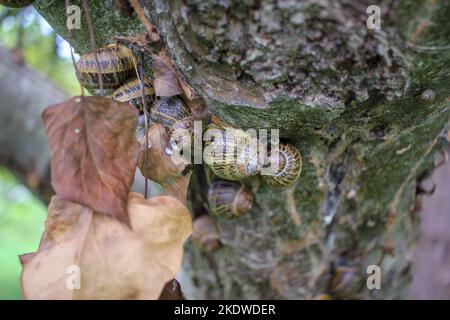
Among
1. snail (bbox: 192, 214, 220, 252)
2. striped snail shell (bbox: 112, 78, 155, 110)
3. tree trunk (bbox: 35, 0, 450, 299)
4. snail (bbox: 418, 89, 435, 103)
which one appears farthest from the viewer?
snail (bbox: 192, 214, 220, 252)

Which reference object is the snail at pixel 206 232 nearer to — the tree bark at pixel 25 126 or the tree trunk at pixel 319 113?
the tree trunk at pixel 319 113

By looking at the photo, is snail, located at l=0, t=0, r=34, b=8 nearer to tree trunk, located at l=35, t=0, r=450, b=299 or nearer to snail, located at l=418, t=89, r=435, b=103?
tree trunk, located at l=35, t=0, r=450, b=299

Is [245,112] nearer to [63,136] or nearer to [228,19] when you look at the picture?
[228,19]

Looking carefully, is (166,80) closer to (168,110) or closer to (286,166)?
(168,110)

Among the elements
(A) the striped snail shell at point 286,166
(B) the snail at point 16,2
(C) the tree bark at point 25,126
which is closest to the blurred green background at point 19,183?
(C) the tree bark at point 25,126

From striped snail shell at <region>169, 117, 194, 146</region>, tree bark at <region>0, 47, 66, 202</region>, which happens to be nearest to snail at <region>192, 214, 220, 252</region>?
striped snail shell at <region>169, 117, 194, 146</region>

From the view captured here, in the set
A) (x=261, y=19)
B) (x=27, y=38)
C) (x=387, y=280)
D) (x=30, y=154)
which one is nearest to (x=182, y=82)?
(x=261, y=19)
